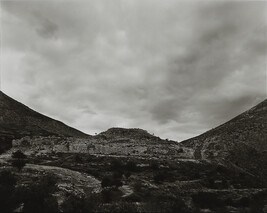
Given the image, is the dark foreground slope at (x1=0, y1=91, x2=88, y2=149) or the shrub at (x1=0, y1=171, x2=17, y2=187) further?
the dark foreground slope at (x1=0, y1=91, x2=88, y2=149)

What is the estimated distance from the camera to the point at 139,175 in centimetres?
3147

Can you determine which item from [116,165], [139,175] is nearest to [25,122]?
[116,165]

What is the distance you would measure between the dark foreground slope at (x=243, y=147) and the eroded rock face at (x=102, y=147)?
4.37 metres

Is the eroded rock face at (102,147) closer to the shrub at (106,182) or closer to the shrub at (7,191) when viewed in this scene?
the shrub at (106,182)

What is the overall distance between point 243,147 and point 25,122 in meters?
63.7

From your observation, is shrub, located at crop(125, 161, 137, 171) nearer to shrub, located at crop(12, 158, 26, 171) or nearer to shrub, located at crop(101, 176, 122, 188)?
shrub, located at crop(101, 176, 122, 188)

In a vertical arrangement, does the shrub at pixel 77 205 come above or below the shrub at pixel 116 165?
below

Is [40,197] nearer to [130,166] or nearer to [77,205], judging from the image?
[77,205]

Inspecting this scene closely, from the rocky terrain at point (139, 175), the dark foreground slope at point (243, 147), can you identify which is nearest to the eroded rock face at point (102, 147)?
the rocky terrain at point (139, 175)

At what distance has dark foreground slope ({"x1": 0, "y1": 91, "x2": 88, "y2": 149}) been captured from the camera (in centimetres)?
7956

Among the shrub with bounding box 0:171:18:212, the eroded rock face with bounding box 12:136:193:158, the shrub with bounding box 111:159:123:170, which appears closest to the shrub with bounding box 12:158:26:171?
the shrub with bounding box 0:171:18:212

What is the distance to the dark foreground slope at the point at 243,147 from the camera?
43.1 meters

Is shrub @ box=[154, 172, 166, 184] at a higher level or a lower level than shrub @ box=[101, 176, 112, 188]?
higher

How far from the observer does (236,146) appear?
4869cm
